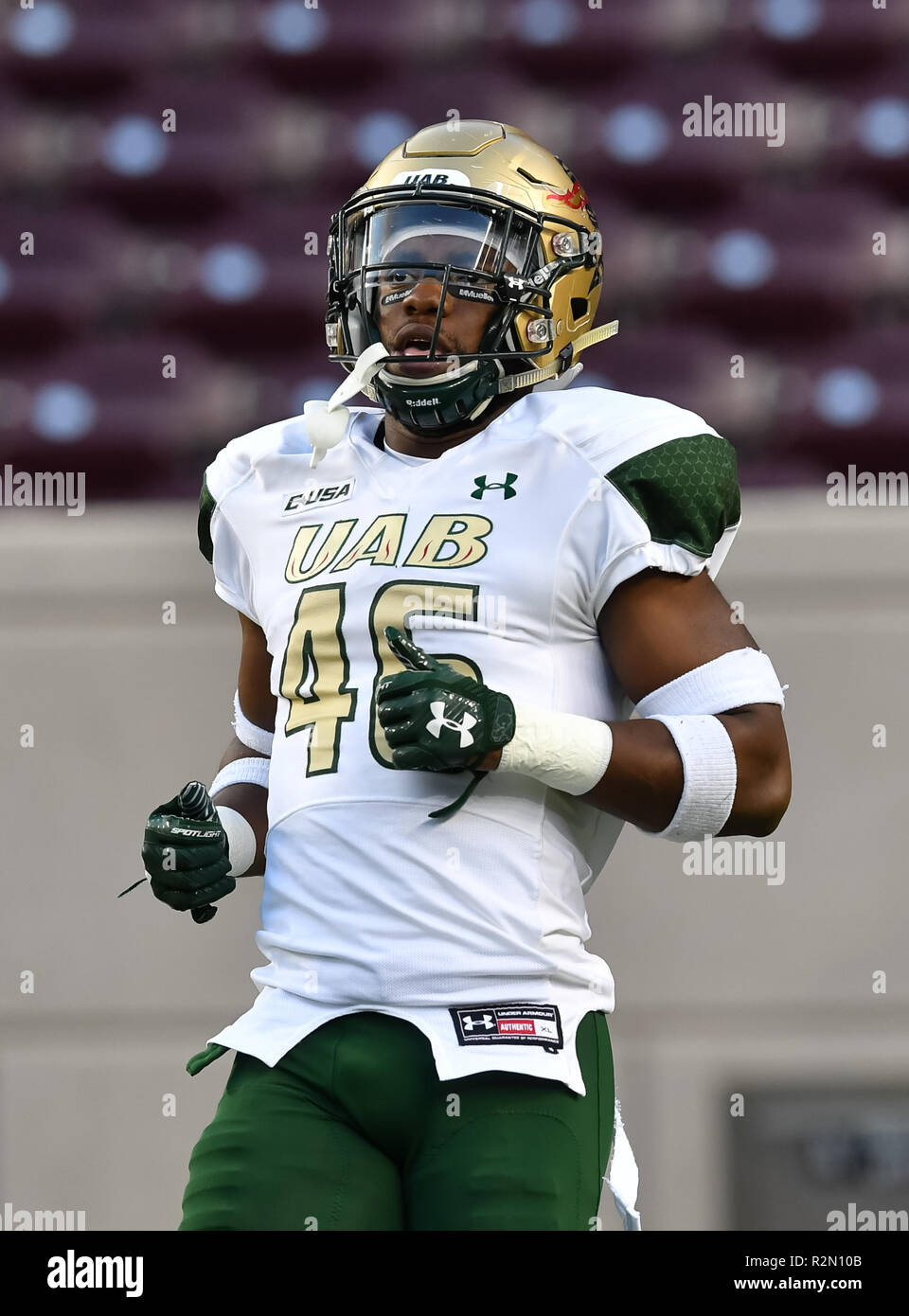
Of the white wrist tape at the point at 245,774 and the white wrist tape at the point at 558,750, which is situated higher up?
the white wrist tape at the point at 558,750

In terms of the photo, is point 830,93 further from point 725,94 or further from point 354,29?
point 354,29

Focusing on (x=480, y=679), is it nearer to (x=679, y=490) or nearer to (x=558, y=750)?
(x=558, y=750)

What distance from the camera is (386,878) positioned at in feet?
4.32

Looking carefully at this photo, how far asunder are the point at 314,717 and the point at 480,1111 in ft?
1.06

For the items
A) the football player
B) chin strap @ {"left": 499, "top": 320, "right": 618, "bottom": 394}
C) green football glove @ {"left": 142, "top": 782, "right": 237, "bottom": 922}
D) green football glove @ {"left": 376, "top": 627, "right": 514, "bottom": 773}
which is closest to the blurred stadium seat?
chin strap @ {"left": 499, "top": 320, "right": 618, "bottom": 394}

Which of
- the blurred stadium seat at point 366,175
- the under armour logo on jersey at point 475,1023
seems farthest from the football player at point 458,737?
the blurred stadium seat at point 366,175

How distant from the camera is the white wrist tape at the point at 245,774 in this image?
5.21ft

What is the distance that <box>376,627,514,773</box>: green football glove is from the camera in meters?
1.25

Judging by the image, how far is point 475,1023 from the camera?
128cm

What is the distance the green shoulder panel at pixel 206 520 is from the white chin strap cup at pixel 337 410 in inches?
4.7

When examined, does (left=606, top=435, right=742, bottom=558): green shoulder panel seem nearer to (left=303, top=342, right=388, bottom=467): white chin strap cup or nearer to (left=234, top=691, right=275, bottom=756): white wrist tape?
(left=303, top=342, right=388, bottom=467): white chin strap cup

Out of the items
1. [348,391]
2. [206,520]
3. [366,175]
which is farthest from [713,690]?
[366,175]

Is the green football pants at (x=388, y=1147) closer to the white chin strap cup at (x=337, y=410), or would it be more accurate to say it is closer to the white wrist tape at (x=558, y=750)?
the white wrist tape at (x=558, y=750)

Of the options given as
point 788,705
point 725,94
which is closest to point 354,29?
point 725,94
